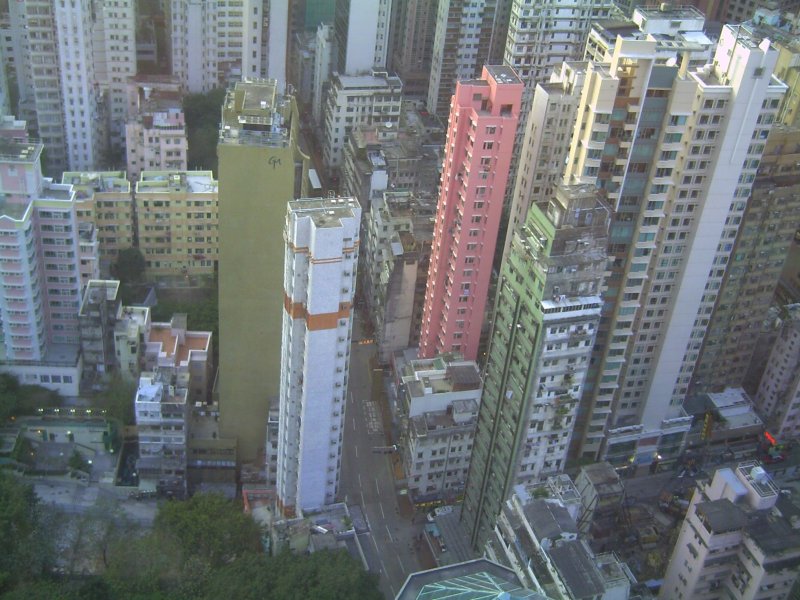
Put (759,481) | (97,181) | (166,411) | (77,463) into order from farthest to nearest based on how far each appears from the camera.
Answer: (97,181) < (77,463) < (166,411) < (759,481)

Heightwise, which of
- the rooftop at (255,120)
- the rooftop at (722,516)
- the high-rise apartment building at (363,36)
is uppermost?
the rooftop at (255,120)

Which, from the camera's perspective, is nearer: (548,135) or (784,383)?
(548,135)

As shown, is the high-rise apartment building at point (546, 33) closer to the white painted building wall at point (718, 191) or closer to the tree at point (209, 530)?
the white painted building wall at point (718, 191)

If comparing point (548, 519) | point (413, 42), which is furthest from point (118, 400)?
point (413, 42)

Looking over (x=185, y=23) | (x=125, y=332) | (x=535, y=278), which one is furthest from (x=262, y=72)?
(x=535, y=278)

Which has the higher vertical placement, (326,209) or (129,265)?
(326,209)

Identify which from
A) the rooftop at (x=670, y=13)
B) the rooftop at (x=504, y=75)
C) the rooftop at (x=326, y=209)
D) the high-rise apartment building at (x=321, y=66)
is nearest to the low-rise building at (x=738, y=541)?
the rooftop at (x=326, y=209)

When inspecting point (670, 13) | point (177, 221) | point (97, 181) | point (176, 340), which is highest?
point (670, 13)

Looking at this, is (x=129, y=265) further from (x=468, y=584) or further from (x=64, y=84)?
(x=468, y=584)
